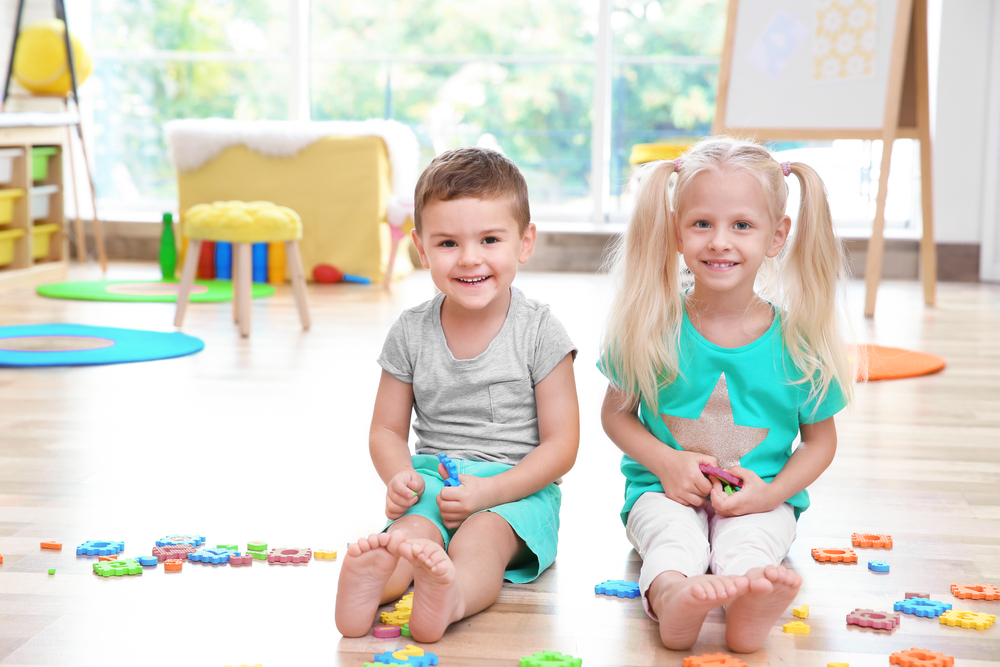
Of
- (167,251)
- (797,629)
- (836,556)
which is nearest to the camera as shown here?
(797,629)

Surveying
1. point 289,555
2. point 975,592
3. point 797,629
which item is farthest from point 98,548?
point 975,592

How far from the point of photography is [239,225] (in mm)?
2836

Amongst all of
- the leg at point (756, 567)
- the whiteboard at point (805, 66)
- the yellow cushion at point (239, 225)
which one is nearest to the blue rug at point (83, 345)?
the yellow cushion at point (239, 225)

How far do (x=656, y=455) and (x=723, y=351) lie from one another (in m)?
0.16

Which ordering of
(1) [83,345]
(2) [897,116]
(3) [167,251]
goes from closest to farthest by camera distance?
1. (1) [83,345]
2. (2) [897,116]
3. (3) [167,251]

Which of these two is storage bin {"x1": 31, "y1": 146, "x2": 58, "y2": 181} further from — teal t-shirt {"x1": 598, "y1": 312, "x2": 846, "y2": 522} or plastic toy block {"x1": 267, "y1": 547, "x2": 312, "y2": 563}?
teal t-shirt {"x1": 598, "y1": 312, "x2": 846, "y2": 522}

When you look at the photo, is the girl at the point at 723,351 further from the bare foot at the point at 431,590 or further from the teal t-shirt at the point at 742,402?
the bare foot at the point at 431,590

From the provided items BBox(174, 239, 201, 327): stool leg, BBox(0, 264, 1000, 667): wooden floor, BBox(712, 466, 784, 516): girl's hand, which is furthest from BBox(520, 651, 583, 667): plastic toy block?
BBox(174, 239, 201, 327): stool leg

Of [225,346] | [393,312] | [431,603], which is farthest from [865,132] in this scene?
[431,603]

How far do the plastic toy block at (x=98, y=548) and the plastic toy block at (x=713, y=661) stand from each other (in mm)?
745

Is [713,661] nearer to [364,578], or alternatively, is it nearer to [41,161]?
[364,578]

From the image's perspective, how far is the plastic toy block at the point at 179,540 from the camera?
129cm

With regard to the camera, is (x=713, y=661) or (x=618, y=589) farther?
(x=618, y=589)

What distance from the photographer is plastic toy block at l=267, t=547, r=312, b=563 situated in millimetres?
1264
